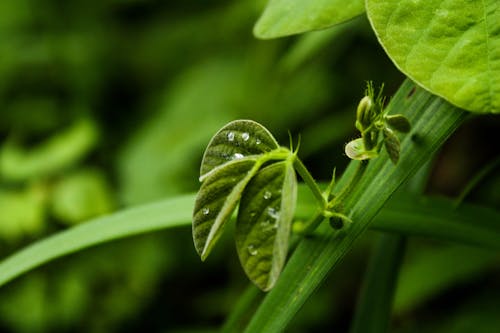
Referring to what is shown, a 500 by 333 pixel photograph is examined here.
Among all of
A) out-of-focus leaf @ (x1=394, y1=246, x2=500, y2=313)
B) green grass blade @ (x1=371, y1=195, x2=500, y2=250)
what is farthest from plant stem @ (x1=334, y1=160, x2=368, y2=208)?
out-of-focus leaf @ (x1=394, y1=246, x2=500, y2=313)

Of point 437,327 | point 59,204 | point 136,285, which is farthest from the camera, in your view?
point 136,285

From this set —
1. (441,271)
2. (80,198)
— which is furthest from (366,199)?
(80,198)

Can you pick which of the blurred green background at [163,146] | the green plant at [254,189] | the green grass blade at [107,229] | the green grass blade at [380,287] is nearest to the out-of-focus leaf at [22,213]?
the blurred green background at [163,146]

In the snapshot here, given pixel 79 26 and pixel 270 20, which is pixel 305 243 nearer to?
pixel 270 20

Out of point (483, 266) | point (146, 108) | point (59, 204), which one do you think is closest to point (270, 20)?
point (483, 266)

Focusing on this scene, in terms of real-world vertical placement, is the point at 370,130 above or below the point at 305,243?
above

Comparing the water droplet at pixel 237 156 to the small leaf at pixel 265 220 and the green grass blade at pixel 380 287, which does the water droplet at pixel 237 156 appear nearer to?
the small leaf at pixel 265 220
